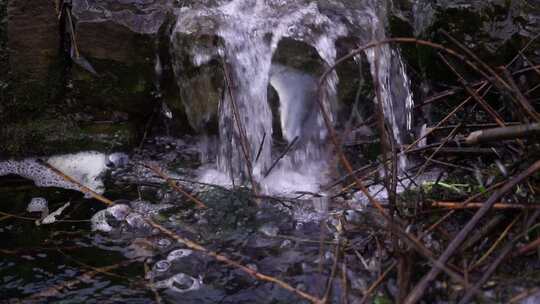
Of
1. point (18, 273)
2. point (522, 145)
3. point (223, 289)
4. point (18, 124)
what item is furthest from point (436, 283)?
point (18, 124)

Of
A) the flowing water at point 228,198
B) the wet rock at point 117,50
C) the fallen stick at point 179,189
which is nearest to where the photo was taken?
the flowing water at point 228,198

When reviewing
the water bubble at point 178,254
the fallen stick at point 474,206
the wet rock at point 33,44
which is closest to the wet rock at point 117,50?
the wet rock at point 33,44

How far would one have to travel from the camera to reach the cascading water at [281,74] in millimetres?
3295

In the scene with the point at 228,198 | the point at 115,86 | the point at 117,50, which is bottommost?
the point at 228,198

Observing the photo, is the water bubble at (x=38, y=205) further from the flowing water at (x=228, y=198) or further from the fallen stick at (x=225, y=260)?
the fallen stick at (x=225, y=260)

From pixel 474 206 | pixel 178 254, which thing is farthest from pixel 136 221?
pixel 474 206

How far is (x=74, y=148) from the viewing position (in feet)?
11.1

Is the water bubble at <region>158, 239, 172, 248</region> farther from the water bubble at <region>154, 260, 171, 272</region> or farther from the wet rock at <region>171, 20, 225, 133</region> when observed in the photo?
the wet rock at <region>171, 20, 225, 133</region>

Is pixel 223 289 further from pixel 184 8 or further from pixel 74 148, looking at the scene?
pixel 184 8

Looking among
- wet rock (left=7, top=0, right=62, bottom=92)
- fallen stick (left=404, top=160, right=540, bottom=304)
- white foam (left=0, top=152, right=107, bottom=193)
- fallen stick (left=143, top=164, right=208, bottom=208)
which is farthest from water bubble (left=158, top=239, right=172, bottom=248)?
wet rock (left=7, top=0, right=62, bottom=92)

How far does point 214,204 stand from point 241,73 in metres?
0.89

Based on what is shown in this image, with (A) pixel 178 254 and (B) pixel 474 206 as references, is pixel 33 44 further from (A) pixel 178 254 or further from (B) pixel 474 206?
(B) pixel 474 206

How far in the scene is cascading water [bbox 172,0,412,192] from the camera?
10.8 ft

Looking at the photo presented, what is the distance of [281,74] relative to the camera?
133 inches
